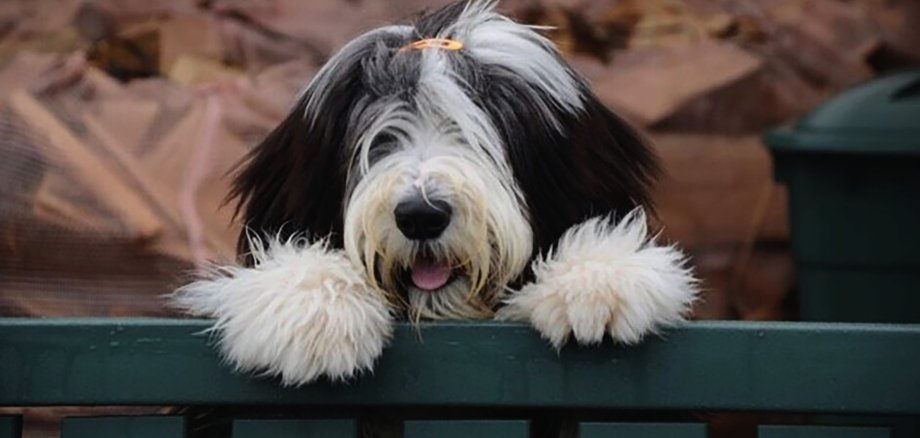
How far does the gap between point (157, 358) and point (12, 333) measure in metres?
0.22

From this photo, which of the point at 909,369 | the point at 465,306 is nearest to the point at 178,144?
the point at 465,306

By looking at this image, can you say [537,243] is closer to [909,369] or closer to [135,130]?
[909,369]

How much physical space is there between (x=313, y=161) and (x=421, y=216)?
0.35 m

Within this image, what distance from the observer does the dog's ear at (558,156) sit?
3.29 meters

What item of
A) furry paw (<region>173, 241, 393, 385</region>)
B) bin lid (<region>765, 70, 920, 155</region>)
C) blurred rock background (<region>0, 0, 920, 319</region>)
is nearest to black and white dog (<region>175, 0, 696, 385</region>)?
furry paw (<region>173, 241, 393, 385</region>)

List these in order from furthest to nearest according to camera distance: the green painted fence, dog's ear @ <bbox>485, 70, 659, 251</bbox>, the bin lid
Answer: the bin lid, dog's ear @ <bbox>485, 70, 659, 251</bbox>, the green painted fence

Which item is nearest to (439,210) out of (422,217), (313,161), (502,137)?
(422,217)

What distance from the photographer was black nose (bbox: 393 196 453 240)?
3.07m

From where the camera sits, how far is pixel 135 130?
609 centimetres

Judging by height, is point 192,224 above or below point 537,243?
above

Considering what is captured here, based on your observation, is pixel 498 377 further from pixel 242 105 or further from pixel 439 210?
pixel 242 105

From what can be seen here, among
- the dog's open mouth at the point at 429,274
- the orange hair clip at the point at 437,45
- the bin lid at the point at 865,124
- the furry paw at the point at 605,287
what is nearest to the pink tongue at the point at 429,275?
the dog's open mouth at the point at 429,274

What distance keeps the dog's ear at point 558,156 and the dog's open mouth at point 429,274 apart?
0.20 meters

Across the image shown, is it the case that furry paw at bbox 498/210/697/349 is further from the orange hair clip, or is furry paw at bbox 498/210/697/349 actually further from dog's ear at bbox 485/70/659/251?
the orange hair clip
